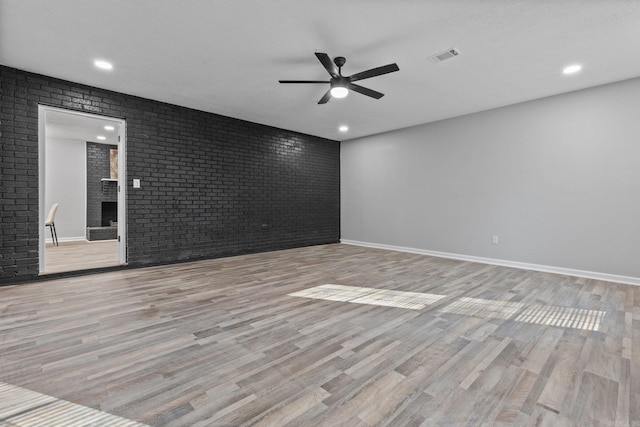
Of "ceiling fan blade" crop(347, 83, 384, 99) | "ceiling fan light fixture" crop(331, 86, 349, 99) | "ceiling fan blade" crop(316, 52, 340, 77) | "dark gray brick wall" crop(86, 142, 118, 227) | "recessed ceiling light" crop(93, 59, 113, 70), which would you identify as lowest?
"dark gray brick wall" crop(86, 142, 118, 227)

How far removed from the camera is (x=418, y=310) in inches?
106

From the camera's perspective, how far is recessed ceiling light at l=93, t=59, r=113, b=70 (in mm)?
3353

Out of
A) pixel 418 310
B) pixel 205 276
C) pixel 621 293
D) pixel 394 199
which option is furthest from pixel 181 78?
pixel 621 293

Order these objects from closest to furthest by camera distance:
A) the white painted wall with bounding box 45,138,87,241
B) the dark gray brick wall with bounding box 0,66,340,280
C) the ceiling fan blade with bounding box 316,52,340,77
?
the ceiling fan blade with bounding box 316,52,340,77
the dark gray brick wall with bounding box 0,66,340,280
the white painted wall with bounding box 45,138,87,241

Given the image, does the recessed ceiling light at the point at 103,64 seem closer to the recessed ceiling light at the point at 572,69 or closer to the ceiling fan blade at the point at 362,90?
the ceiling fan blade at the point at 362,90

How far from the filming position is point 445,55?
3.18 meters

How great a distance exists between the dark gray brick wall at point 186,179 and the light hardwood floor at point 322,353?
1.11 m

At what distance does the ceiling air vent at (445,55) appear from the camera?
309 centimetres

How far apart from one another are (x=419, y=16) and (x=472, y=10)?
0.44 m

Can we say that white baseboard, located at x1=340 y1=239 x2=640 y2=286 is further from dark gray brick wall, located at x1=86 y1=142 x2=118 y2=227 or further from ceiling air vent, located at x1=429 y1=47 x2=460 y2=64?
dark gray brick wall, located at x1=86 y1=142 x2=118 y2=227

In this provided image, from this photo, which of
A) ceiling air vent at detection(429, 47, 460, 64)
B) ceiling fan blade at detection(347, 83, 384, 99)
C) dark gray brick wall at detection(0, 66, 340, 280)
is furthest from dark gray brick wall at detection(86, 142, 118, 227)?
ceiling air vent at detection(429, 47, 460, 64)

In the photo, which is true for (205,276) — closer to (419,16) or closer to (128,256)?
(128,256)

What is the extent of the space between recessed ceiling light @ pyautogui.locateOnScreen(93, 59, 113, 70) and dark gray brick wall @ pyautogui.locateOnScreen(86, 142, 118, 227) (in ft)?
18.3

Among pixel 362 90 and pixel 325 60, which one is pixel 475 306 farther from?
pixel 325 60
